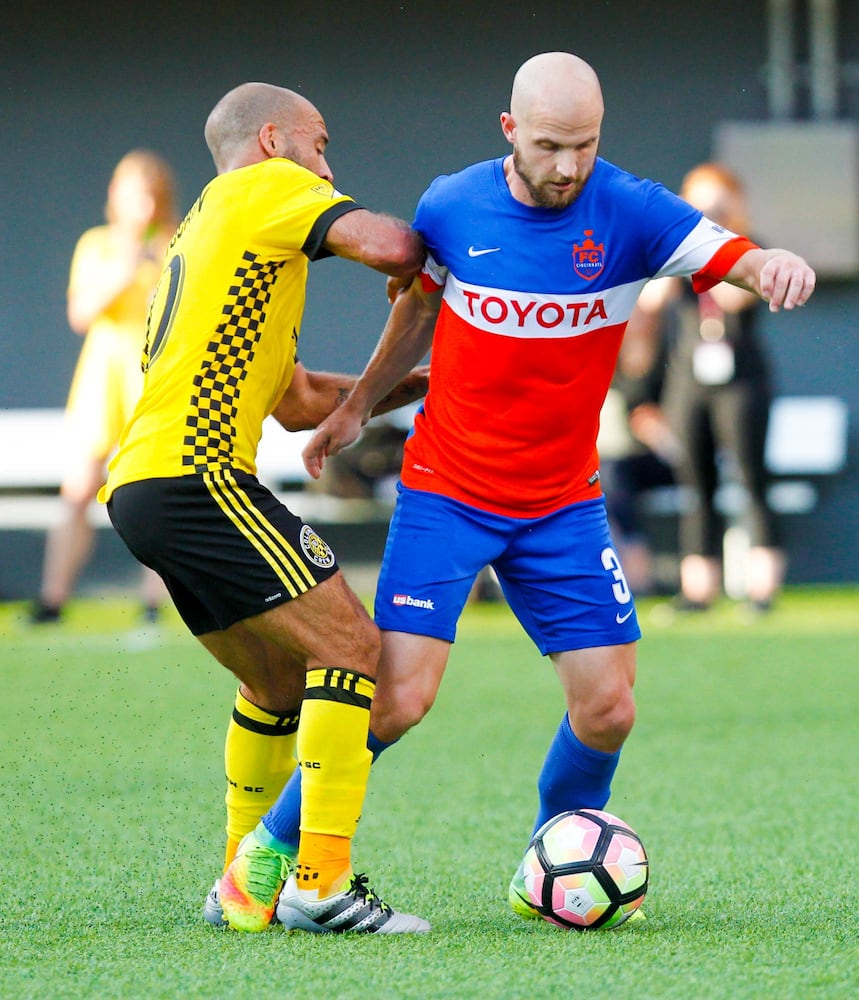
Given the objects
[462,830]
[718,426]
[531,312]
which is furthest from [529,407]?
[718,426]

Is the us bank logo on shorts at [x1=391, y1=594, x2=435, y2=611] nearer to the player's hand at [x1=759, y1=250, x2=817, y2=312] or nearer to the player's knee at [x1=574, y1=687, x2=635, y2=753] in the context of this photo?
the player's knee at [x1=574, y1=687, x2=635, y2=753]

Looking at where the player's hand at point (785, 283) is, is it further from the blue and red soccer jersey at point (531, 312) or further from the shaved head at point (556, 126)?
the shaved head at point (556, 126)

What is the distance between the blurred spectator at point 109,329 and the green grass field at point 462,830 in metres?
0.54

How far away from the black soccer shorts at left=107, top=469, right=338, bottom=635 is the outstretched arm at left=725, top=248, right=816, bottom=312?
113cm

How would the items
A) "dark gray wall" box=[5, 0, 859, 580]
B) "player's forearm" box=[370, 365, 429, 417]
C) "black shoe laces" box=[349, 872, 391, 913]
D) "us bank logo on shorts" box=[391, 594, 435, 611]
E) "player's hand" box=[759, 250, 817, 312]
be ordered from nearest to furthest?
"player's hand" box=[759, 250, 817, 312]
"black shoe laces" box=[349, 872, 391, 913]
"us bank logo on shorts" box=[391, 594, 435, 611]
"player's forearm" box=[370, 365, 429, 417]
"dark gray wall" box=[5, 0, 859, 580]

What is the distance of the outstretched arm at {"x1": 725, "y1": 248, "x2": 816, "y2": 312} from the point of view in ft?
11.3

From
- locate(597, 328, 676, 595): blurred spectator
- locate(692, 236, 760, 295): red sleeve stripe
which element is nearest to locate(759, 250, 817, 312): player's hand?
locate(692, 236, 760, 295): red sleeve stripe

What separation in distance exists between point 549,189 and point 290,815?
5.04 feet

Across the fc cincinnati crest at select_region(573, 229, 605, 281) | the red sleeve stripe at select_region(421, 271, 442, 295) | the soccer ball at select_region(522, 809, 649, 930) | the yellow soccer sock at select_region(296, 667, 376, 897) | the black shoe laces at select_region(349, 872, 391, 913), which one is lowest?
the black shoe laces at select_region(349, 872, 391, 913)

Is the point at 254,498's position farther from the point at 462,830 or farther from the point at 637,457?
the point at 637,457

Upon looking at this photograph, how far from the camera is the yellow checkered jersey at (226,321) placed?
3.54 m

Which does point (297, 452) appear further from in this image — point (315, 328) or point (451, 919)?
point (451, 919)

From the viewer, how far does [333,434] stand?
4035 mm

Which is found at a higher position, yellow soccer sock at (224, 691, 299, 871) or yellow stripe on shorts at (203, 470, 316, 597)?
yellow stripe on shorts at (203, 470, 316, 597)
